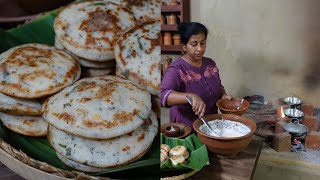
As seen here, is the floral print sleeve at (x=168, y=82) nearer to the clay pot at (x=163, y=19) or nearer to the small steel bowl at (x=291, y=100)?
the clay pot at (x=163, y=19)

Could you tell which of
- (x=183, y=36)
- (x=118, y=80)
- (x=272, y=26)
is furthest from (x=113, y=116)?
(x=272, y=26)

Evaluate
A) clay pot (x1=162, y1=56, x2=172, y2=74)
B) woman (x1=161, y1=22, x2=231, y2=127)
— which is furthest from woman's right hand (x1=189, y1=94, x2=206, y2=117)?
clay pot (x1=162, y1=56, x2=172, y2=74)

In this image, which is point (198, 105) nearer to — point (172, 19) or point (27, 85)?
point (172, 19)

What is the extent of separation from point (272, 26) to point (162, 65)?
308mm

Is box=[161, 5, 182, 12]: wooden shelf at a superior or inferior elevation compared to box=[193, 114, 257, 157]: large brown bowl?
superior

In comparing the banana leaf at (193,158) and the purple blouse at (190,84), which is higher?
the purple blouse at (190,84)

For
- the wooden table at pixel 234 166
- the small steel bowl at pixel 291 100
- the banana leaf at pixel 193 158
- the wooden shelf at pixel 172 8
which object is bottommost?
the wooden table at pixel 234 166

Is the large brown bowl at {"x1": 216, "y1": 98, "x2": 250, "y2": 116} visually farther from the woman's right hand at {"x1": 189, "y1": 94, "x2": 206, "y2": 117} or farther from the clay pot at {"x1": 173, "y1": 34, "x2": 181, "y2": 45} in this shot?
the clay pot at {"x1": 173, "y1": 34, "x2": 181, "y2": 45}

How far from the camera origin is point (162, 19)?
99 centimetres

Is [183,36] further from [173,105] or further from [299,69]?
[299,69]

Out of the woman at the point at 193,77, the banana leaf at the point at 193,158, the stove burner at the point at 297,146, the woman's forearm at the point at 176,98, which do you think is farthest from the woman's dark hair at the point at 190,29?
the stove burner at the point at 297,146

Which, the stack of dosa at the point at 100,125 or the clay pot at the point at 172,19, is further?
the clay pot at the point at 172,19

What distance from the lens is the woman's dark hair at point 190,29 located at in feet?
3.17

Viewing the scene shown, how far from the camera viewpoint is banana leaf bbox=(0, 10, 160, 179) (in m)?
0.91
